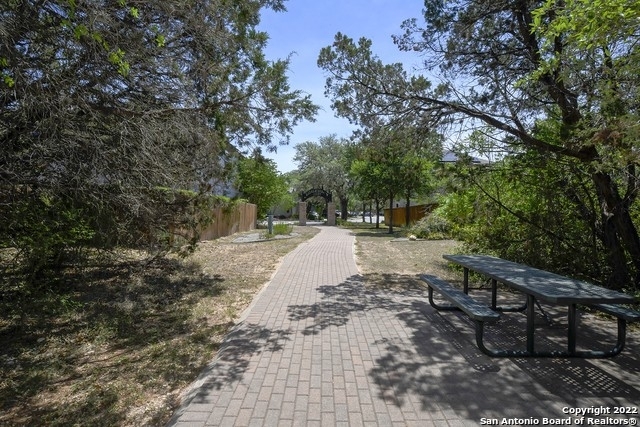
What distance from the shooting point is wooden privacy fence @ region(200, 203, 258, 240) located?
18391mm

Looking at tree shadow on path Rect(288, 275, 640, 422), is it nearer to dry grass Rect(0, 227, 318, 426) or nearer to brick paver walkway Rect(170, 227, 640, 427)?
brick paver walkway Rect(170, 227, 640, 427)

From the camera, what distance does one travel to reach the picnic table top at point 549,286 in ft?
12.6

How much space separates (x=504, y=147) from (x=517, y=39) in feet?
6.91

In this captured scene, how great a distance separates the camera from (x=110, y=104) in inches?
217

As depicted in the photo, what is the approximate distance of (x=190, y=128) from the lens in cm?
653

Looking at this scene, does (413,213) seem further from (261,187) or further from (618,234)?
(618,234)

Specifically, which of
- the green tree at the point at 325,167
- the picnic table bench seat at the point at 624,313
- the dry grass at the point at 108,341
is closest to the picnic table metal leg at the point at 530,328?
the picnic table bench seat at the point at 624,313

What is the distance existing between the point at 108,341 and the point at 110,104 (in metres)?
3.08

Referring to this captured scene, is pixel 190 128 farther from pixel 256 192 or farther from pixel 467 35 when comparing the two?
pixel 256 192

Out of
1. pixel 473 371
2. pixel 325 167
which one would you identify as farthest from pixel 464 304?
pixel 325 167

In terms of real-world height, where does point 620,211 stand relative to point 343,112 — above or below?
below

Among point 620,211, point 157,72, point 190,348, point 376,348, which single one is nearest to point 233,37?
point 157,72

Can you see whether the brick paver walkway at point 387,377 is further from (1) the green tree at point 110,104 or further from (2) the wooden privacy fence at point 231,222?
(2) the wooden privacy fence at point 231,222

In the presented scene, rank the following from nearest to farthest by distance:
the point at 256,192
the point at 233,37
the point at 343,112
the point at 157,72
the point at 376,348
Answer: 1. the point at 376,348
2. the point at 157,72
3. the point at 233,37
4. the point at 343,112
5. the point at 256,192
